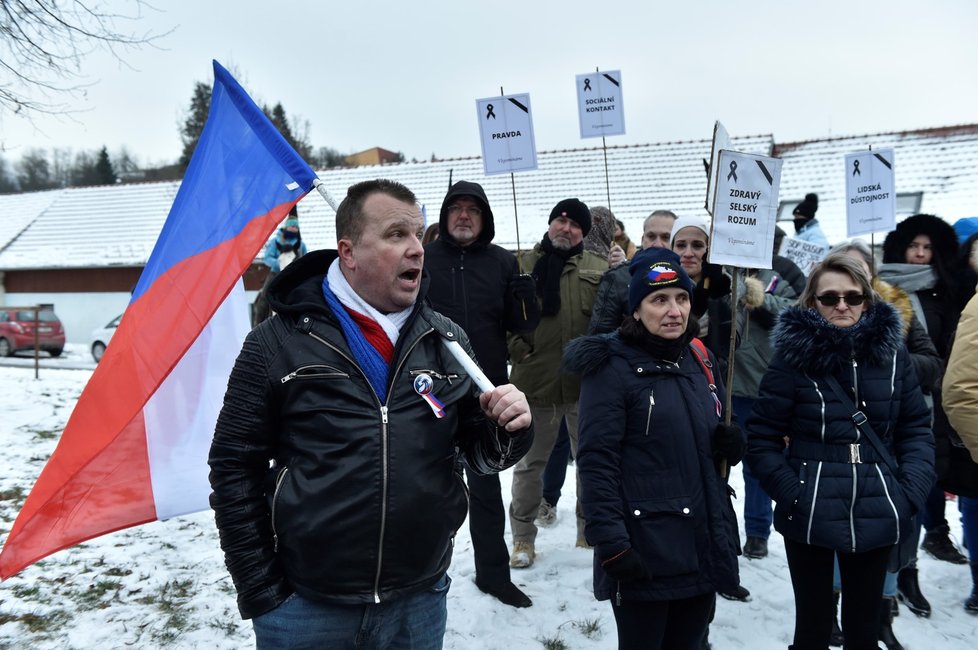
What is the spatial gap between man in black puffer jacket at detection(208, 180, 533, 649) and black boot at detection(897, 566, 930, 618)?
3.33m

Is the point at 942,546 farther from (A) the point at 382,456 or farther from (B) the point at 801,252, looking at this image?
(A) the point at 382,456

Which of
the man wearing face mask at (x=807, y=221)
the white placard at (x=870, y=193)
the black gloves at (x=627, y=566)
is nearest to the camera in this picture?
the black gloves at (x=627, y=566)

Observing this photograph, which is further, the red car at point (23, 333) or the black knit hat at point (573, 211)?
the red car at point (23, 333)

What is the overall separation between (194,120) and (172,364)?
4678 cm

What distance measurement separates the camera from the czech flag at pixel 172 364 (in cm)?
270

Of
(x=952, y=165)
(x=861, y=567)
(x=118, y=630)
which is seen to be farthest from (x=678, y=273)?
(x=952, y=165)

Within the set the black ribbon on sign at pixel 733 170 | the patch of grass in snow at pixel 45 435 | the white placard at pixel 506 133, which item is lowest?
the patch of grass in snow at pixel 45 435

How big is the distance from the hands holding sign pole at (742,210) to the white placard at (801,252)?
10.3 feet

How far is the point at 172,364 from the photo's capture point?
281 cm

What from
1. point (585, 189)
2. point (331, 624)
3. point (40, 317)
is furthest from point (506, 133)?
point (40, 317)

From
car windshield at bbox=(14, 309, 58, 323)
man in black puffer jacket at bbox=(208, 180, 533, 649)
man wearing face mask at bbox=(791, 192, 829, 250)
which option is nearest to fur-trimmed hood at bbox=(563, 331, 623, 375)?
man in black puffer jacket at bbox=(208, 180, 533, 649)

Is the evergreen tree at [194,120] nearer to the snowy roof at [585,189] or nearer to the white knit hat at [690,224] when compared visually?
the snowy roof at [585,189]

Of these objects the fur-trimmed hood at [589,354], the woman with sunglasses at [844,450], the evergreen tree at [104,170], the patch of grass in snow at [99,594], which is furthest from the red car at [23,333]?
the evergreen tree at [104,170]

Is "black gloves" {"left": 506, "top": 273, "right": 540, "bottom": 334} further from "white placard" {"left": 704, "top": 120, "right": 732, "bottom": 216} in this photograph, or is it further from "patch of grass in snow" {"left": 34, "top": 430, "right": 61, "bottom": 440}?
"patch of grass in snow" {"left": 34, "top": 430, "right": 61, "bottom": 440}
